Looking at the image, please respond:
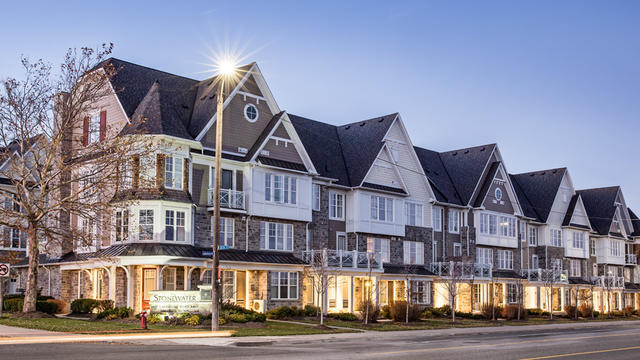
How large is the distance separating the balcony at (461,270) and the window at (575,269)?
19879mm

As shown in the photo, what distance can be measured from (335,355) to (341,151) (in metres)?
31.6

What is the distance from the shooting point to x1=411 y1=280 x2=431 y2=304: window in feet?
164

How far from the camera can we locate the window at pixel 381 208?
47094mm

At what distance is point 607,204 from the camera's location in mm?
73875

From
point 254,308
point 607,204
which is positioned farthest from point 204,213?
point 607,204

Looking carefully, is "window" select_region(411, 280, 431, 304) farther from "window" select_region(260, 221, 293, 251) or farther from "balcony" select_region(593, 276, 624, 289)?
"balcony" select_region(593, 276, 624, 289)

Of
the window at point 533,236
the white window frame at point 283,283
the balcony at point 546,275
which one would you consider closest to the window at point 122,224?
the white window frame at point 283,283

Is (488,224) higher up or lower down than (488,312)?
higher up

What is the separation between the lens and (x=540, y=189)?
224 feet

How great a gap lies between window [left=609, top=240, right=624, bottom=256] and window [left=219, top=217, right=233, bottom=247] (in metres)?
51.5

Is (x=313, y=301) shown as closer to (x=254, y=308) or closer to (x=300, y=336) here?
(x=254, y=308)

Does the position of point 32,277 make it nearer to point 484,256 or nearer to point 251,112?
point 251,112

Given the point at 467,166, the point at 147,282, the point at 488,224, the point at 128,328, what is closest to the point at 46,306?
the point at 147,282

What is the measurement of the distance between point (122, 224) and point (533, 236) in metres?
44.0
